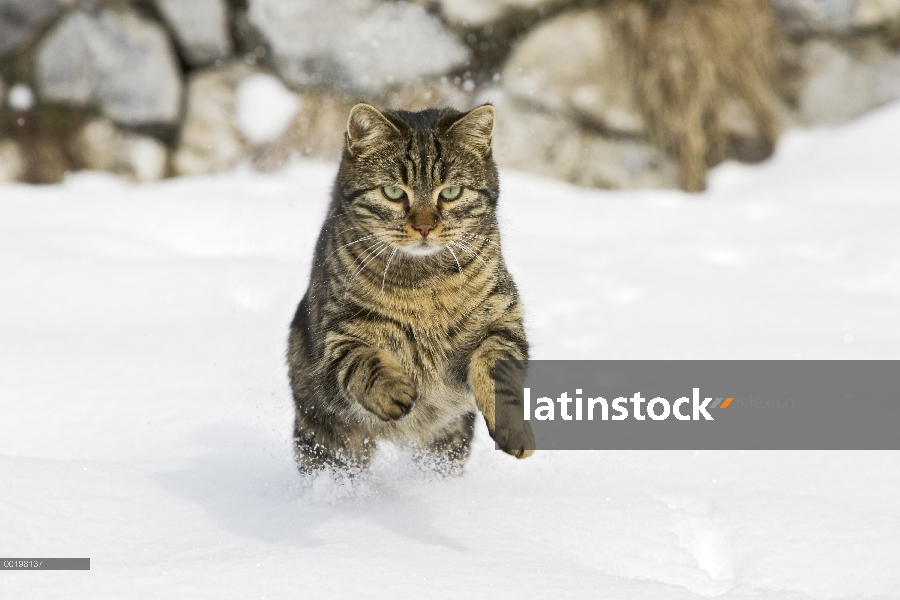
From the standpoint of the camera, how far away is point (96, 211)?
4875 mm

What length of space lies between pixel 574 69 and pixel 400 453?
13.1 ft

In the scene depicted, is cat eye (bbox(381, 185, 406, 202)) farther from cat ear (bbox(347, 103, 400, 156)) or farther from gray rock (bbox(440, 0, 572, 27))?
gray rock (bbox(440, 0, 572, 27))

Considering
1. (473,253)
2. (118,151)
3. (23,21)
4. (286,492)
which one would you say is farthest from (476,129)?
(23,21)

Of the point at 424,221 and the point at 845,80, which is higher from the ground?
the point at 845,80

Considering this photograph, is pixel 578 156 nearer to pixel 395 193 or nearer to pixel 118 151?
pixel 118 151

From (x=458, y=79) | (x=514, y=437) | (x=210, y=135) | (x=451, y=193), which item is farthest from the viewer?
(x=210, y=135)

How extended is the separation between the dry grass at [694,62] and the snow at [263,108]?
222cm

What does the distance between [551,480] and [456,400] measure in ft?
1.26

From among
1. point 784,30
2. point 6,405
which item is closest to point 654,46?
point 784,30

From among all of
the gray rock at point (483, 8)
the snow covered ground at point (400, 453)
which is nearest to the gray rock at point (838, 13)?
the snow covered ground at point (400, 453)

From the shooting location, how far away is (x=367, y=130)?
230cm

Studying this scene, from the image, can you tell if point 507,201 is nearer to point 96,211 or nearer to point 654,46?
point 654,46

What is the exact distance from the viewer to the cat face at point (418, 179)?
2.20 m

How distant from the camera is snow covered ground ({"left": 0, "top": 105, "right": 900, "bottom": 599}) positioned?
1.79 metres
